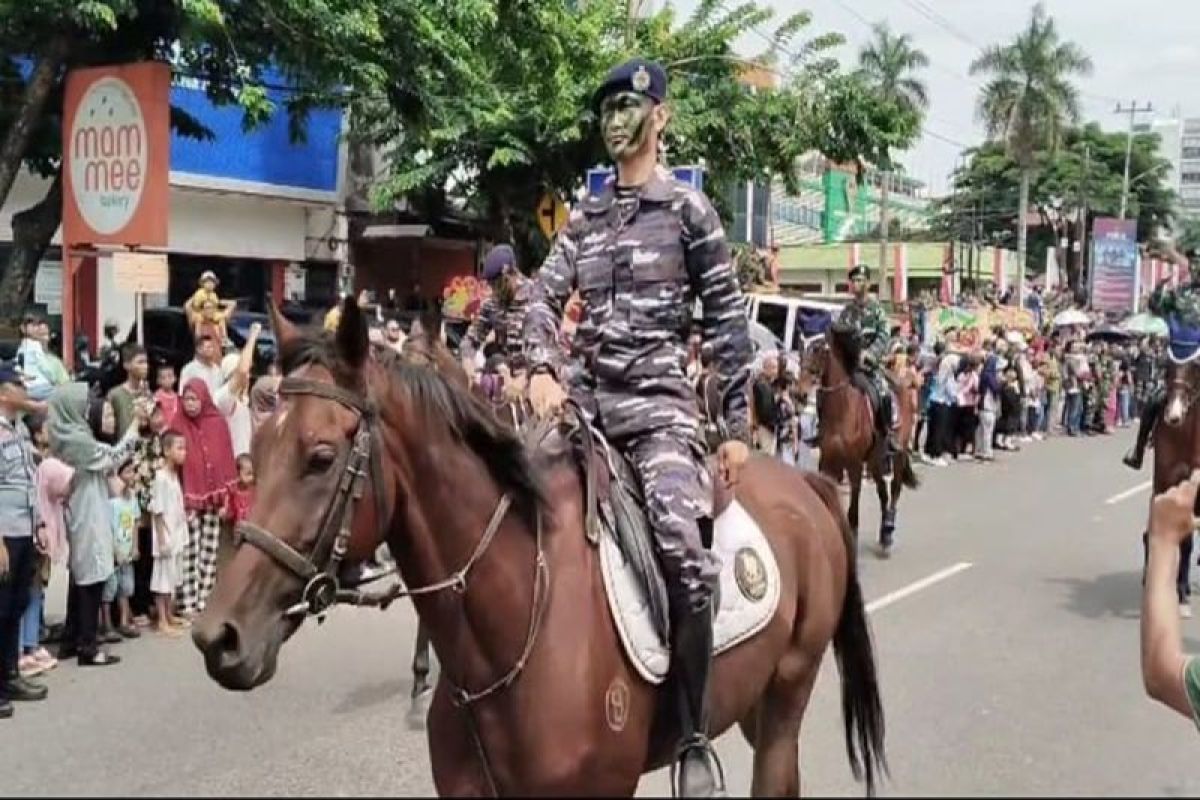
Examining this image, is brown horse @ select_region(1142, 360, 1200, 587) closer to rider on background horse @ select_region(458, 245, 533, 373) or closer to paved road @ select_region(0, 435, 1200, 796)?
paved road @ select_region(0, 435, 1200, 796)

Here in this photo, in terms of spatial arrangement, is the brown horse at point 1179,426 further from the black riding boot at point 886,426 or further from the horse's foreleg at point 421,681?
the horse's foreleg at point 421,681

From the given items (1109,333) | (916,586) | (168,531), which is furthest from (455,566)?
(1109,333)

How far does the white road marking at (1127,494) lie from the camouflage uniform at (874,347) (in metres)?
5.39

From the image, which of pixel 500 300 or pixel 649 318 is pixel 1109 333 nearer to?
pixel 500 300

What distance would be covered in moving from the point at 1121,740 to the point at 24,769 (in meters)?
5.31

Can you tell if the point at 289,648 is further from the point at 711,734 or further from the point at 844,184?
the point at 844,184

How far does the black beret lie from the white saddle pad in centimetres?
132

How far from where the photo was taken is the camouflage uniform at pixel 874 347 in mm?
12047

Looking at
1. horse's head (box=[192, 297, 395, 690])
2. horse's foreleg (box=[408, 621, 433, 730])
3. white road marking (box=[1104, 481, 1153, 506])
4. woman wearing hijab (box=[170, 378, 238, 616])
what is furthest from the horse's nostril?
white road marking (box=[1104, 481, 1153, 506])

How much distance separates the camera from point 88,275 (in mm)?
20375

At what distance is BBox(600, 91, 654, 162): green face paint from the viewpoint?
3.80 meters

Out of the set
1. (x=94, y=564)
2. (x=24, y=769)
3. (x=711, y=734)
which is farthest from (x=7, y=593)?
(x=711, y=734)

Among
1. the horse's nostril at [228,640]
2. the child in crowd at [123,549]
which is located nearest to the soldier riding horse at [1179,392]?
the child in crowd at [123,549]

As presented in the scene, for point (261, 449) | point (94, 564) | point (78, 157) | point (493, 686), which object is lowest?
point (94, 564)
